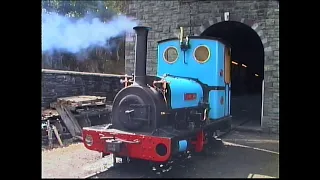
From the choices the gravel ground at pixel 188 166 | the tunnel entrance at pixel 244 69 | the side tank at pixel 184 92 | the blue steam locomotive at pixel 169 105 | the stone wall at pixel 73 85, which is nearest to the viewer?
the gravel ground at pixel 188 166

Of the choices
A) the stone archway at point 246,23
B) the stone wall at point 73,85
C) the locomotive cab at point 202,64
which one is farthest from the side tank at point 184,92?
the stone archway at point 246,23

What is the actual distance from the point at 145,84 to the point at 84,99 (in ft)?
8.58

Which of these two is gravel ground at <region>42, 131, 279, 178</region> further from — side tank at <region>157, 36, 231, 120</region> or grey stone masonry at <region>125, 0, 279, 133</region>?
grey stone masonry at <region>125, 0, 279, 133</region>

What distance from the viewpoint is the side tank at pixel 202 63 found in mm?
3840

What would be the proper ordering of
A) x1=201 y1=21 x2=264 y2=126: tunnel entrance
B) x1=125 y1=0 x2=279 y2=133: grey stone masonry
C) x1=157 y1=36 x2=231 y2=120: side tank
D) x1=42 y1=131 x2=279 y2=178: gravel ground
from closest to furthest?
1. x1=42 y1=131 x2=279 y2=178: gravel ground
2. x1=157 y1=36 x2=231 y2=120: side tank
3. x1=125 y1=0 x2=279 y2=133: grey stone masonry
4. x1=201 y1=21 x2=264 y2=126: tunnel entrance

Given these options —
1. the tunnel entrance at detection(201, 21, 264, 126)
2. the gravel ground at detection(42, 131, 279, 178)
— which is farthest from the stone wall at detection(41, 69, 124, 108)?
the tunnel entrance at detection(201, 21, 264, 126)

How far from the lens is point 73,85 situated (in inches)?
226

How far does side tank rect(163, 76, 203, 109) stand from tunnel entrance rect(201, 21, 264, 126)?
3126 mm

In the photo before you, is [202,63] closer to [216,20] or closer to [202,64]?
[202,64]

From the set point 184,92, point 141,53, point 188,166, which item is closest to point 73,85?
point 184,92

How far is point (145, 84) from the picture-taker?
3.02 metres

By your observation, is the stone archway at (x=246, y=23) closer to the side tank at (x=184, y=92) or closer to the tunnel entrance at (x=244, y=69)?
the tunnel entrance at (x=244, y=69)

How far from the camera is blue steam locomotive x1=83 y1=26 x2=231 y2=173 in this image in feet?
9.07

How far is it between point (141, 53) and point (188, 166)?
1.05m
